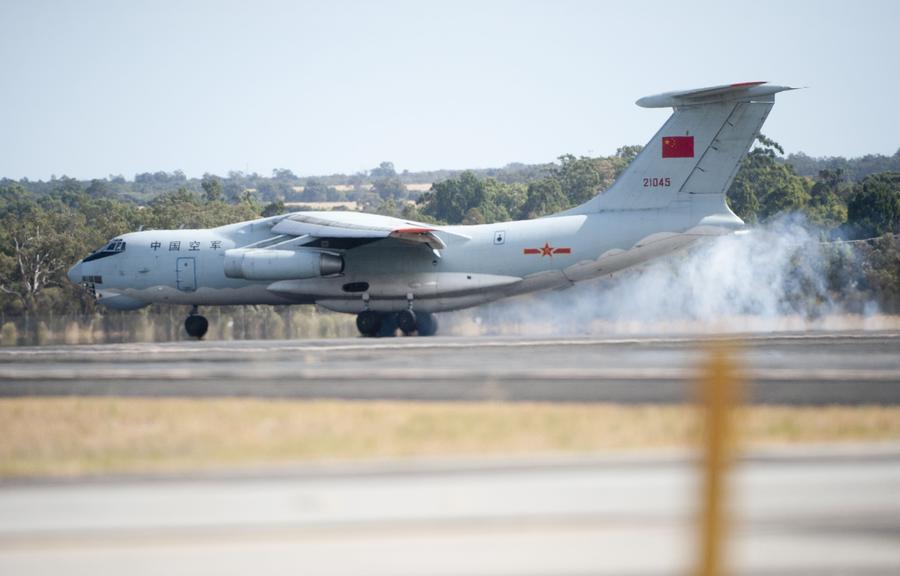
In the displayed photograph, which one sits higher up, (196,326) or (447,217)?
(447,217)

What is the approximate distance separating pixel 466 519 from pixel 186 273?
79.7ft

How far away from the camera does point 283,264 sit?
98.0 feet

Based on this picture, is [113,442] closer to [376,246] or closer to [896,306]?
[376,246]

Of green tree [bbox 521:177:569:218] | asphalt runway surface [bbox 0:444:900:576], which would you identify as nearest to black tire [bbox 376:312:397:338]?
asphalt runway surface [bbox 0:444:900:576]

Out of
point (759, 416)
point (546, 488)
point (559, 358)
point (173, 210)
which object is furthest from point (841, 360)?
point (173, 210)

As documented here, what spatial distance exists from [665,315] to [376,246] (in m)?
8.06

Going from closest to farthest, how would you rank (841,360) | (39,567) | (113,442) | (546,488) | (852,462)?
(39,567) < (546,488) < (852,462) < (113,442) < (841,360)

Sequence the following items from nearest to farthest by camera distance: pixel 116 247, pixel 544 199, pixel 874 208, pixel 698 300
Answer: pixel 698 300 → pixel 116 247 → pixel 874 208 → pixel 544 199

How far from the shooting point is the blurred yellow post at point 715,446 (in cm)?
502

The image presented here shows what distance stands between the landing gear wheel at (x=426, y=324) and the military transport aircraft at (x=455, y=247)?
37 mm

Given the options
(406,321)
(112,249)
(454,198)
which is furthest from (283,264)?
(454,198)

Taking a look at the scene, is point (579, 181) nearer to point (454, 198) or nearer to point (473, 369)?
point (454, 198)

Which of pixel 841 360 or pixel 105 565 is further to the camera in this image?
pixel 841 360

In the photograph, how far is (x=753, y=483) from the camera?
31.4 ft
